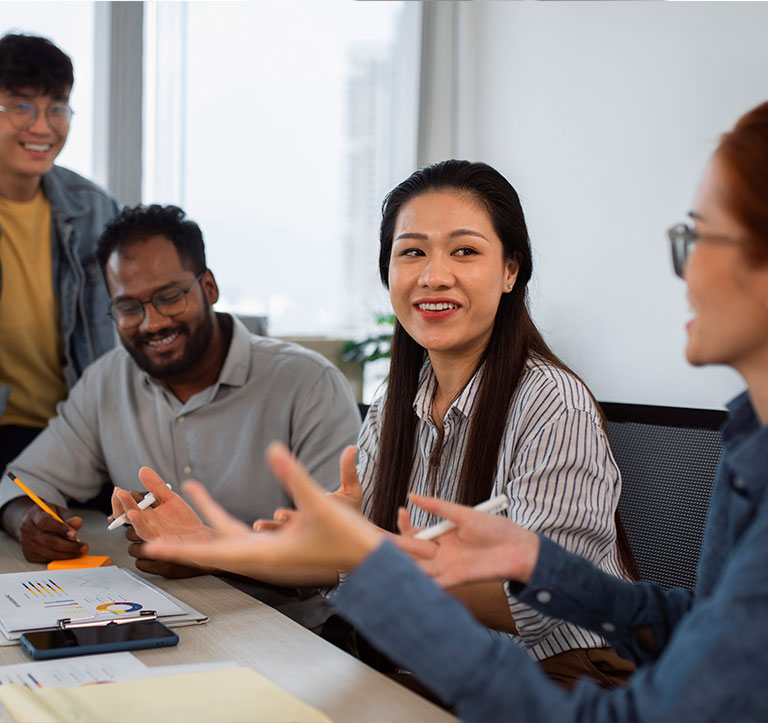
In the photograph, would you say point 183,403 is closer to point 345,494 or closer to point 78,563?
point 78,563

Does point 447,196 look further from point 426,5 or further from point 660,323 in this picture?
point 426,5

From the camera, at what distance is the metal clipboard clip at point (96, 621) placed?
113 centimetres

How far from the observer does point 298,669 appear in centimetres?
102

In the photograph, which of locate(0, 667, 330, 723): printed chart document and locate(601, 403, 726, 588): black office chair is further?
locate(601, 403, 726, 588): black office chair

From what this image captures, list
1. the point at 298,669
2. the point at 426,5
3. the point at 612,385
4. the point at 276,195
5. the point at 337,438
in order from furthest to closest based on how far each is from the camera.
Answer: the point at 426,5, the point at 276,195, the point at 612,385, the point at 337,438, the point at 298,669

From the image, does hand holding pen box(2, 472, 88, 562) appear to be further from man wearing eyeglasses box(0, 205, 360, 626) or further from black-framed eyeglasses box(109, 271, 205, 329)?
black-framed eyeglasses box(109, 271, 205, 329)

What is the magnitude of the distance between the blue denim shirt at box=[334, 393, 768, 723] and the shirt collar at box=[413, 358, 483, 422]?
2.24 ft

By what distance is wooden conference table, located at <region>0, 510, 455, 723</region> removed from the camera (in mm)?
914

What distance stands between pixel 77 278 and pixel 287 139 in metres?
2.22

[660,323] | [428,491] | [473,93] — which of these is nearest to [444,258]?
[428,491]

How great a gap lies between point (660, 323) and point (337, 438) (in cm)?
218

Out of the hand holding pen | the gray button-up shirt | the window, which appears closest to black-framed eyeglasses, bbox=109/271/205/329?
the gray button-up shirt

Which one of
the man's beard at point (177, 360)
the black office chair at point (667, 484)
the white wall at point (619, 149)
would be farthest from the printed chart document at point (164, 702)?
the white wall at point (619, 149)

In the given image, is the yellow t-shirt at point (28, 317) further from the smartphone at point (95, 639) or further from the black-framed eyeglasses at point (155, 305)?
the smartphone at point (95, 639)
